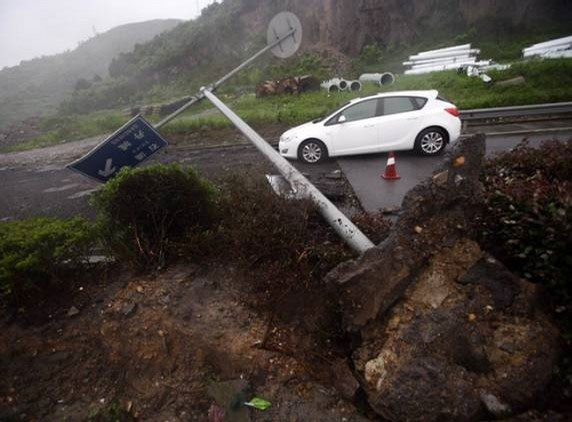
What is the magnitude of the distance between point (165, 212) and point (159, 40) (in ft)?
138

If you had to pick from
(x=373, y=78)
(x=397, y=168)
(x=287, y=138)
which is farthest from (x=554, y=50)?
(x=287, y=138)

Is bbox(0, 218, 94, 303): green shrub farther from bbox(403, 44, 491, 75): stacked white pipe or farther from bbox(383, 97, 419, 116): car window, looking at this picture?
bbox(403, 44, 491, 75): stacked white pipe

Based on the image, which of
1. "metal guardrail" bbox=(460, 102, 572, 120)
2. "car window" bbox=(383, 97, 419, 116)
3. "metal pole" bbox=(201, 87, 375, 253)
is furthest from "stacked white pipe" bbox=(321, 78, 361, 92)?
"metal pole" bbox=(201, 87, 375, 253)

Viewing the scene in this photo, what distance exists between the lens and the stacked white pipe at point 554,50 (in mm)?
12902

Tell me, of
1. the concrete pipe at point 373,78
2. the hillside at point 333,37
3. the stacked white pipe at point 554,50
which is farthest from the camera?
the hillside at point 333,37

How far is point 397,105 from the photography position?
24.5ft

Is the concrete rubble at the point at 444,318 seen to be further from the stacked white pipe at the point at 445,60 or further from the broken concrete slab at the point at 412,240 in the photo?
the stacked white pipe at the point at 445,60

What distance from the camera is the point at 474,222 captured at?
9.83 ft

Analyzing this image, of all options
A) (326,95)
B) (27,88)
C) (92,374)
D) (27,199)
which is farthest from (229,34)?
(92,374)

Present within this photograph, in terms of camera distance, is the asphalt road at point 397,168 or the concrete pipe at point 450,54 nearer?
the asphalt road at point 397,168

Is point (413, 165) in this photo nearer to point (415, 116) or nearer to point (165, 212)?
point (415, 116)

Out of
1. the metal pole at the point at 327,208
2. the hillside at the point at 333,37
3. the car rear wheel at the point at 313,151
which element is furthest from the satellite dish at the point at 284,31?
the hillside at the point at 333,37

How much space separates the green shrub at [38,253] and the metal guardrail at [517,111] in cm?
1061

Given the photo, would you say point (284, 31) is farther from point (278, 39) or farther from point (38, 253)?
point (38, 253)
